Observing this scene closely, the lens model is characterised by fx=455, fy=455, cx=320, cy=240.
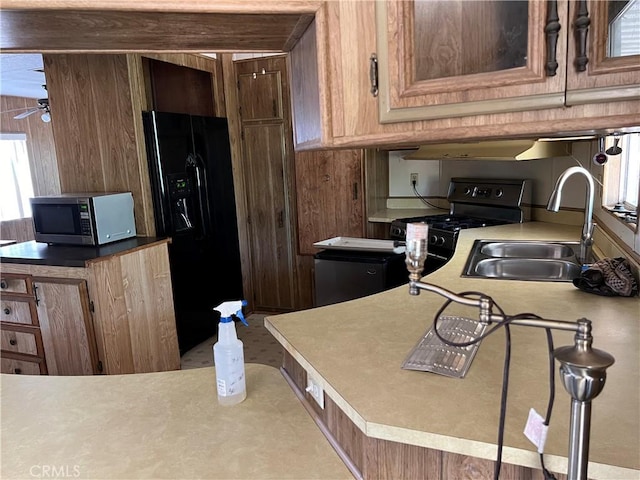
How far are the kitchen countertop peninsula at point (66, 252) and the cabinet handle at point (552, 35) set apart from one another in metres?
2.39

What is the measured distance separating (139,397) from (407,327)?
2.55 ft

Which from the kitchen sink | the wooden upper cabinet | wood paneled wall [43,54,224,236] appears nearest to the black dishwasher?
the kitchen sink

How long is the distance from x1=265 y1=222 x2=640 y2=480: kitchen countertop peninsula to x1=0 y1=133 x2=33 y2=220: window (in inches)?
258

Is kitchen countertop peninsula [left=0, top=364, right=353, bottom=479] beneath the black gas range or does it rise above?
beneath

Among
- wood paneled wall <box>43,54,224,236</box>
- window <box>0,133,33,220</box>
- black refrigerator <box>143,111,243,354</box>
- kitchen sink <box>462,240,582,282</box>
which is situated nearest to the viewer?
kitchen sink <box>462,240,582,282</box>

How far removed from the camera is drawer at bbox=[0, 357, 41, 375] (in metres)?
2.74

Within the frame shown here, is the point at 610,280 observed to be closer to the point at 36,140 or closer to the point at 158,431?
the point at 158,431

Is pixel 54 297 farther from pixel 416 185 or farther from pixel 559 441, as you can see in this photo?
pixel 416 185

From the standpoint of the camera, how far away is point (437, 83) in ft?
2.89

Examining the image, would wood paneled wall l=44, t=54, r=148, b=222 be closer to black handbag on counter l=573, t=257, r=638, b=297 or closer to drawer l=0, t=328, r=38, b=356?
drawer l=0, t=328, r=38, b=356

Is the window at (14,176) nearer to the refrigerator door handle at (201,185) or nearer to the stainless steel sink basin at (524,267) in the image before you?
the refrigerator door handle at (201,185)

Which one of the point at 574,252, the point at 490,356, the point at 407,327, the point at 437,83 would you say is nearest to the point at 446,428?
the point at 490,356

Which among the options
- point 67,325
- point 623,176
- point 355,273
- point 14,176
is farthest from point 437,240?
point 14,176

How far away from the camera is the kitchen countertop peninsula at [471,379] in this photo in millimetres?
811
